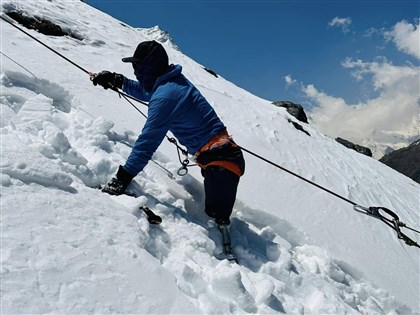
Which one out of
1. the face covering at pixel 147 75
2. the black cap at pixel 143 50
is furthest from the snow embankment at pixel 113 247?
the black cap at pixel 143 50

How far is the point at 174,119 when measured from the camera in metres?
5.19

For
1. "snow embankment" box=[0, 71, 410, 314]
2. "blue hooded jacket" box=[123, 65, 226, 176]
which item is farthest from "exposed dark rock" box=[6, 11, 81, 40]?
"blue hooded jacket" box=[123, 65, 226, 176]

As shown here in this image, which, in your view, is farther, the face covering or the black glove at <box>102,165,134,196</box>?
the face covering

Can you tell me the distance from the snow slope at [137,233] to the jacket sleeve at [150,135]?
0.44 metres

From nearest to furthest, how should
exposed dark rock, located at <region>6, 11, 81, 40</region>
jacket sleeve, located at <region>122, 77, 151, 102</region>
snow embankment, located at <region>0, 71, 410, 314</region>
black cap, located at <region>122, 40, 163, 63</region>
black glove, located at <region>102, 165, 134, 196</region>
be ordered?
snow embankment, located at <region>0, 71, 410, 314</region>, black glove, located at <region>102, 165, 134, 196</region>, black cap, located at <region>122, 40, 163, 63</region>, jacket sleeve, located at <region>122, 77, 151, 102</region>, exposed dark rock, located at <region>6, 11, 81, 40</region>

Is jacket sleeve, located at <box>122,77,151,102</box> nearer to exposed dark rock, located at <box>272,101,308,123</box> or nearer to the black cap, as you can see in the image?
the black cap

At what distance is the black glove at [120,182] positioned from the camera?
4.77 m

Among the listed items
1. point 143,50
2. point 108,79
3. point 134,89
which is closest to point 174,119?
point 143,50

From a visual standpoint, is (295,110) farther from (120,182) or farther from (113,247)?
(113,247)

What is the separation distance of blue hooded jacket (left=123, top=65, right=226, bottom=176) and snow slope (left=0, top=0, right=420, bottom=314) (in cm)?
53

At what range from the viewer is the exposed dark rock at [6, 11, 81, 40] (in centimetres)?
1195

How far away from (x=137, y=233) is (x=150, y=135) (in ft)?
4.42

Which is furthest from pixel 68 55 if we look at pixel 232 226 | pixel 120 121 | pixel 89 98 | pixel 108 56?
pixel 232 226

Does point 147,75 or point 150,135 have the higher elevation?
point 147,75
